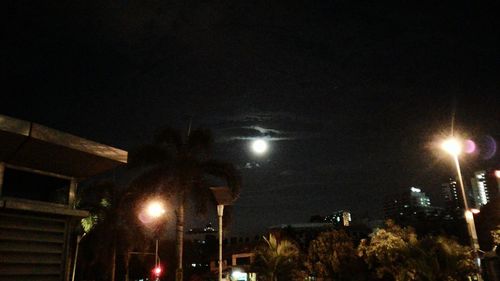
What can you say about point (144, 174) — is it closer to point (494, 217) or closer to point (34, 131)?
point (34, 131)

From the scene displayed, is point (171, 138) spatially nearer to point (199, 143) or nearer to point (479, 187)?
point (199, 143)

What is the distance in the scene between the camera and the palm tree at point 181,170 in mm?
22078

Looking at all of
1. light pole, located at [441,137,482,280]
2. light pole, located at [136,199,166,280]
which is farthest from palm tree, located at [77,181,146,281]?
light pole, located at [441,137,482,280]

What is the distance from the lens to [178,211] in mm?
22234

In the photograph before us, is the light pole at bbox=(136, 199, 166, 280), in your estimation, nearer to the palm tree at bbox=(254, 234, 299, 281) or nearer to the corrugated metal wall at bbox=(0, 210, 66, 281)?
the palm tree at bbox=(254, 234, 299, 281)

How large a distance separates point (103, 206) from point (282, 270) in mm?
21029

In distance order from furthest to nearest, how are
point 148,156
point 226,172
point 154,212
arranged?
point 226,172 → point 148,156 → point 154,212

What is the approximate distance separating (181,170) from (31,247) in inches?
601

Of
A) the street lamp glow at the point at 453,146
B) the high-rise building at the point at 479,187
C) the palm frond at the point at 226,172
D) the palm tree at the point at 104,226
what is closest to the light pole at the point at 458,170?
the street lamp glow at the point at 453,146

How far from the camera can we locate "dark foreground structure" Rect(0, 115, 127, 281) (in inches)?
258

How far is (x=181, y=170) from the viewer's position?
22.4m

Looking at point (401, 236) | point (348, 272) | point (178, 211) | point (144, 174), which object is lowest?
point (348, 272)

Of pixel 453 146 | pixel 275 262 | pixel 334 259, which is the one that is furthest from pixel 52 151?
pixel 334 259

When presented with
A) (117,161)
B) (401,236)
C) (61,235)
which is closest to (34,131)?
(117,161)
